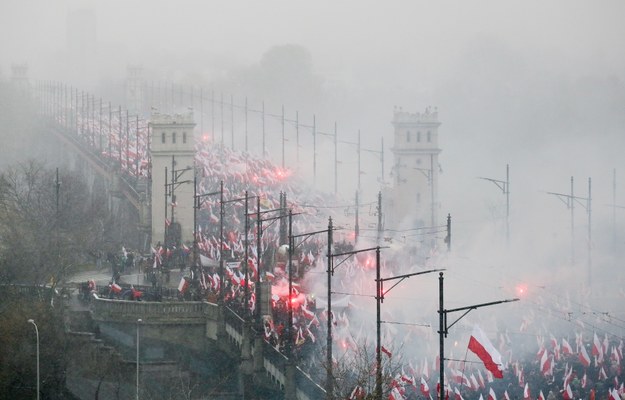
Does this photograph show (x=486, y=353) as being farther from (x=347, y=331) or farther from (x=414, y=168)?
(x=414, y=168)

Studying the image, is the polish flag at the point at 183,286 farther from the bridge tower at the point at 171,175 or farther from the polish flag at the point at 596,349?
the polish flag at the point at 596,349

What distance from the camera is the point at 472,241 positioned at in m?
80.6

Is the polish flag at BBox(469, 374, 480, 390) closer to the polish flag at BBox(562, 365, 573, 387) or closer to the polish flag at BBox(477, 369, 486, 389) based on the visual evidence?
the polish flag at BBox(477, 369, 486, 389)

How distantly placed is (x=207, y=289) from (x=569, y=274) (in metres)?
17.5

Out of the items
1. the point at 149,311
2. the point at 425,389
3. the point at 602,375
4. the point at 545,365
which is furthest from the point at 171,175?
the point at 602,375

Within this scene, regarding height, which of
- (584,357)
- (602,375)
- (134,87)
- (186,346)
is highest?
(134,87)

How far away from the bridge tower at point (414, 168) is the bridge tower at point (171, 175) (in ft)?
49.4

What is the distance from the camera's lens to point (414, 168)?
86.7 m

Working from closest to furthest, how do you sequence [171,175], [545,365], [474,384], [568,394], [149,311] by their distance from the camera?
[568,394]
[474,384]
[545,365]
[149,311]
[171,175]

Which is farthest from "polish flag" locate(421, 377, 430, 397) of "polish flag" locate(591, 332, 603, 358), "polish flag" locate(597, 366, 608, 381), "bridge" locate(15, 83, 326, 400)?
Answer: "polish flag" locate(591, 332, 603, 358)

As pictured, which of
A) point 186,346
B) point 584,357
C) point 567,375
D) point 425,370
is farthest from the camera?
point 186,346

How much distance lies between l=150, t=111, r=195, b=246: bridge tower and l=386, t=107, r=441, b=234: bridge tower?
49.4 ft

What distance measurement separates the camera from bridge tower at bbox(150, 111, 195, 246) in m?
74.2

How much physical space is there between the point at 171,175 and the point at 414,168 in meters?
17.5
